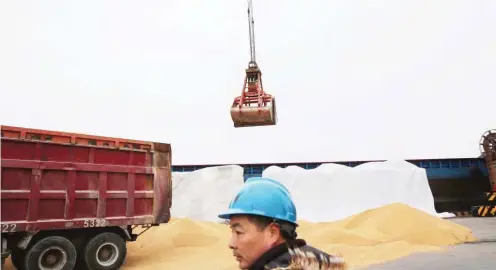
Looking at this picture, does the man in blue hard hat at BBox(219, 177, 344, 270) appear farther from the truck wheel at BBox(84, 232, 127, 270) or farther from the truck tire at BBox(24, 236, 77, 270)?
the truck wheel at BBox(84, 232, 127, 270)

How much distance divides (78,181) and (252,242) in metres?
6.86

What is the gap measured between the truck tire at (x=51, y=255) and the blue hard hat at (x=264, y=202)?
662 centimetres

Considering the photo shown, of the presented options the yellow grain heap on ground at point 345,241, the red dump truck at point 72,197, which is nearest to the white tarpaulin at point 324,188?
the yellow grain heap on ground at point 345,241

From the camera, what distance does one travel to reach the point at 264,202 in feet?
4.19

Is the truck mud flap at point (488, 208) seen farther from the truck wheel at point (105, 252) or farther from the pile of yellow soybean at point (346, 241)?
the truck wheel at point (105, 252)

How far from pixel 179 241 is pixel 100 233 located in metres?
3.14

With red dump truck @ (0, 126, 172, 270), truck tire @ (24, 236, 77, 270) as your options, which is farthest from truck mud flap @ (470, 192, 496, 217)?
truck tire @ (24, 236, 77, 270)

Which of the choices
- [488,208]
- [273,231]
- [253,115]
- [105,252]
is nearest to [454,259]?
[253,115]

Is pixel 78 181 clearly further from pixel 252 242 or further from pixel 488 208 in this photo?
pixel 488 208

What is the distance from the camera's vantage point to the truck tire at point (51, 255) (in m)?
6.41

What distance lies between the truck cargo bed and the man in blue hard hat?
6594 millimetres

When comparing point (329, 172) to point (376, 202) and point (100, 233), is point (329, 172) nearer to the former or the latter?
point (376, 202)

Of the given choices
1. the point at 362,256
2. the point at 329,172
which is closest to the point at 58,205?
the point at 362,256

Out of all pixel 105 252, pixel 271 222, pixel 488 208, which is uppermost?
pixel 271 222
